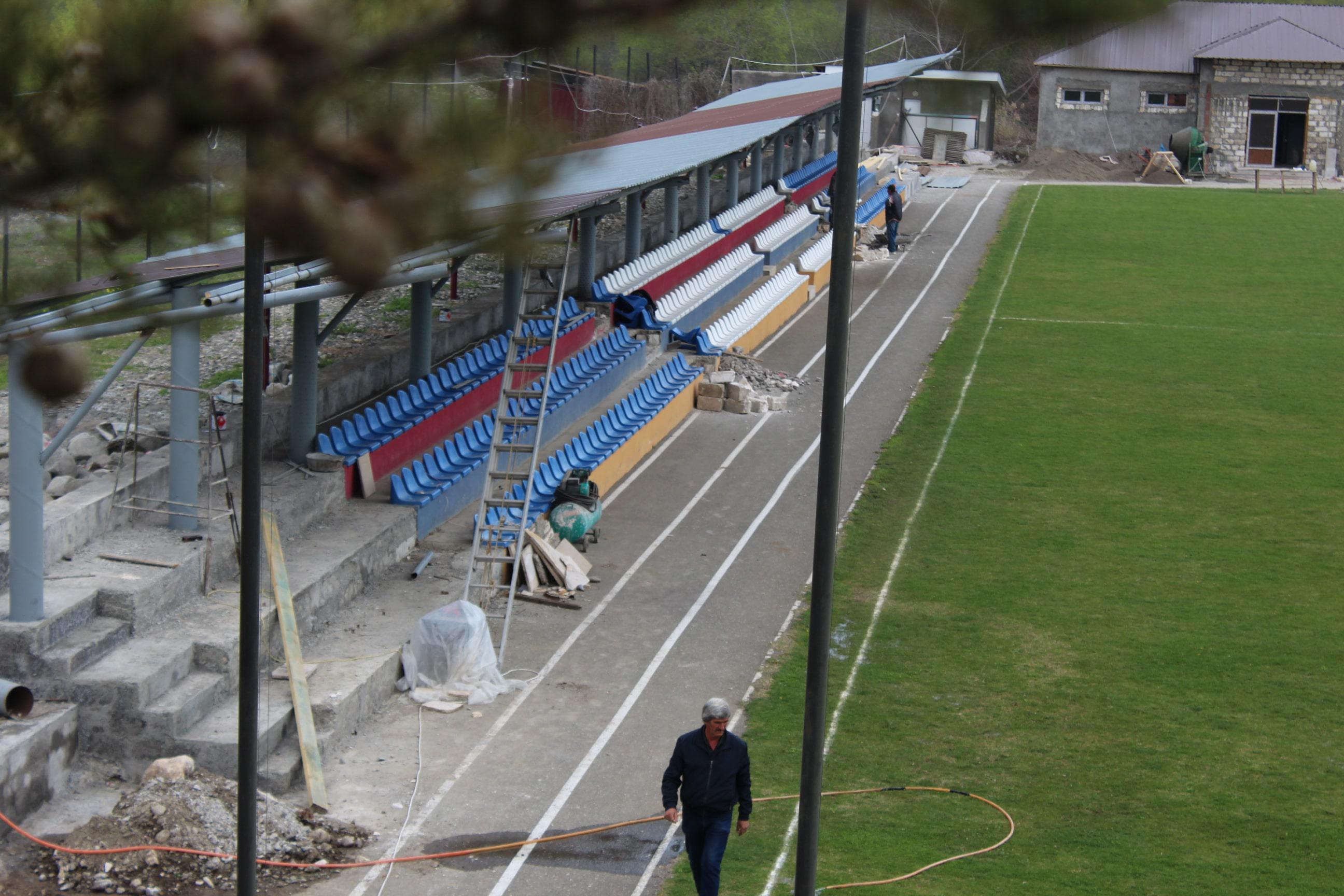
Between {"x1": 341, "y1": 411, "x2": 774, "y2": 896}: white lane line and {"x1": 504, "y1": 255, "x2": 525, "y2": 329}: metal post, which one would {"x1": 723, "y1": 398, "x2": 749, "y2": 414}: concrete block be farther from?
{"x1": 504, "y1": 255, "x2": 525, "y2": 329}: metal post

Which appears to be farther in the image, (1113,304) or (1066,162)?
(1066,162)

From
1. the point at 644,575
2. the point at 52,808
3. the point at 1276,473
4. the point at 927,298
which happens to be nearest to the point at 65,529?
the point at 52,808

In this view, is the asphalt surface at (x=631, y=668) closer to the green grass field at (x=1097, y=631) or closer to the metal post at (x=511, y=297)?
the green grass field at (x=1097, y=631)

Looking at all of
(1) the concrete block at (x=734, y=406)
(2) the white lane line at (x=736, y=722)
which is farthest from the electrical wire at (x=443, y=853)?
(1) the concrete block at (x=734, y=406)

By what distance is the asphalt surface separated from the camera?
1098 cm

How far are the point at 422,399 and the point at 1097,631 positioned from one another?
9840 mm

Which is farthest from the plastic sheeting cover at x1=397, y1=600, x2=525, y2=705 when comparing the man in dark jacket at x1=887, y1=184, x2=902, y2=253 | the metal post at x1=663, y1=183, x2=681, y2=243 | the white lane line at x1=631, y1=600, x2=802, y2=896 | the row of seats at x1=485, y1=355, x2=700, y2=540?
the man in dark jacket at x1=887, y1=184, x2=902, y2=253

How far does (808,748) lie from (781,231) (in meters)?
29.2

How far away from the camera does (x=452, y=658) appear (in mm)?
13898

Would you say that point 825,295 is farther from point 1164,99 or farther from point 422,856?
point 1164,99

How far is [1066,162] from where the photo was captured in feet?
194

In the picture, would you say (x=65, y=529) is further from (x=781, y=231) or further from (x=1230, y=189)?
(x=1230, y=189)

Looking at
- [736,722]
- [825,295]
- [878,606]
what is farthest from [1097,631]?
[825,295]

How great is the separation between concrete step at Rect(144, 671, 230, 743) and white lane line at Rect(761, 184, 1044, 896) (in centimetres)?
498
